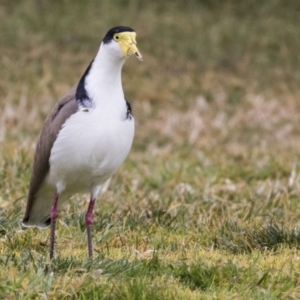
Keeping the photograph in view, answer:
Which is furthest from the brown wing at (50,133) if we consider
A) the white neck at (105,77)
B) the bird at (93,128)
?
the white neck at (105,77)

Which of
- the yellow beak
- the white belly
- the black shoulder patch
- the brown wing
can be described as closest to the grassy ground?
the brown wing

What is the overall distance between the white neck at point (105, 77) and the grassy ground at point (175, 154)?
993mm

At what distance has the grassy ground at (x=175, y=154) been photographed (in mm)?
5156

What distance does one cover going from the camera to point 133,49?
226 inches

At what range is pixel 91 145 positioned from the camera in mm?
5625

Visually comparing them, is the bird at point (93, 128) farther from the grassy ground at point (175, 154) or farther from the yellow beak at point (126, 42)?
the grassy ground at point (175, 154)

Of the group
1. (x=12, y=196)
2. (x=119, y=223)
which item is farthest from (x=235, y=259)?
(x=12, y=196)

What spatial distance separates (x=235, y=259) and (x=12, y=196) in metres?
2.67

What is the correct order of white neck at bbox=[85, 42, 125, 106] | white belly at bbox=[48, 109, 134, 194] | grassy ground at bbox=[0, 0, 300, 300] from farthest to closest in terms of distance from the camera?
white neck at bbox=[85, 42, 125, 106]
white belly at bbox=[48, 109, 134, 194]
grassy ground at bbox=[0, 0, 300, 300]

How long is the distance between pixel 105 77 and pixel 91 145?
1.52 ft

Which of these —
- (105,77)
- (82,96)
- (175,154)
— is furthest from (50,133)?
(175,154)

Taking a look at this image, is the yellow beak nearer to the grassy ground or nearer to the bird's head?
the bird's head

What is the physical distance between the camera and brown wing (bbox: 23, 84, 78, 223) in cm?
582

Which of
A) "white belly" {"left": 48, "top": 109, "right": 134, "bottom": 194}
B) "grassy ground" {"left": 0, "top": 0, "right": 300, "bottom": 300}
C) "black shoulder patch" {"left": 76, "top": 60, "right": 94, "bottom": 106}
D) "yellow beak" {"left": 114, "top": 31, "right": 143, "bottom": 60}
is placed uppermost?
"yellow beak" {"left": 114, "top": 31, "right": 143, "bottom": 60}
